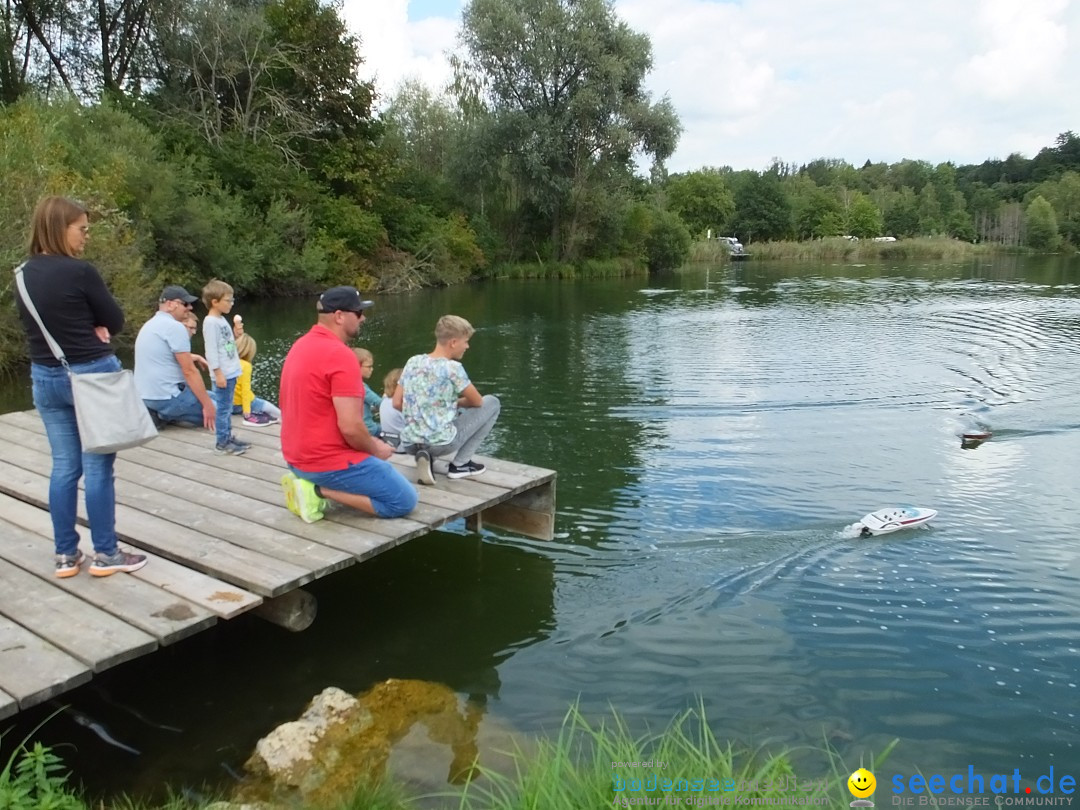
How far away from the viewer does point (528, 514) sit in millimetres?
6504

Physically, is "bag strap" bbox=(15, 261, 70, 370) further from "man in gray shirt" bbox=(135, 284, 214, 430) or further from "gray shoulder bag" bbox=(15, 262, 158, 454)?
"man in gray shirt" bbox=(135, 284, 214, 430)

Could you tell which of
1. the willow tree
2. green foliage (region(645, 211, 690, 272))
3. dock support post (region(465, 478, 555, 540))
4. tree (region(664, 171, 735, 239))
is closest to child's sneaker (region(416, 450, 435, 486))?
dock support post (region(465, 478, 555, 540))

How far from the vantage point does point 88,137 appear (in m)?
22.1

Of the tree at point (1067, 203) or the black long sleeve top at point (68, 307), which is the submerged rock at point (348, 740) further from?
the tree at point (1067, 203)

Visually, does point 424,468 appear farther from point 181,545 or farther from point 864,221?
point 864,221

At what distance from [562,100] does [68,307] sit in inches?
1461

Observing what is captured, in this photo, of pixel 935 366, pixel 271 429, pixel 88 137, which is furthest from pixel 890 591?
pixel 88 137

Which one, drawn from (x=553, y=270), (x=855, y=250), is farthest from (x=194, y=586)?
(x=855, y=250)

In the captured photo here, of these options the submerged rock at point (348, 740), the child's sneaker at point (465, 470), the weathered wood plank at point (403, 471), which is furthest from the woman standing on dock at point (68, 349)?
the child's sneaker at point (465, 470)

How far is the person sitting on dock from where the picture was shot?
5.84 m

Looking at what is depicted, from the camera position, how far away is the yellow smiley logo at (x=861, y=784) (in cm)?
354

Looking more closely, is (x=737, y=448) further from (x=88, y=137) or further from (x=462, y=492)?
(x=88, y=137)

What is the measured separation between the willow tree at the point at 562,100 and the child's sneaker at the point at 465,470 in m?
33.4

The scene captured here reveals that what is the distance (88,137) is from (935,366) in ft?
74.1
